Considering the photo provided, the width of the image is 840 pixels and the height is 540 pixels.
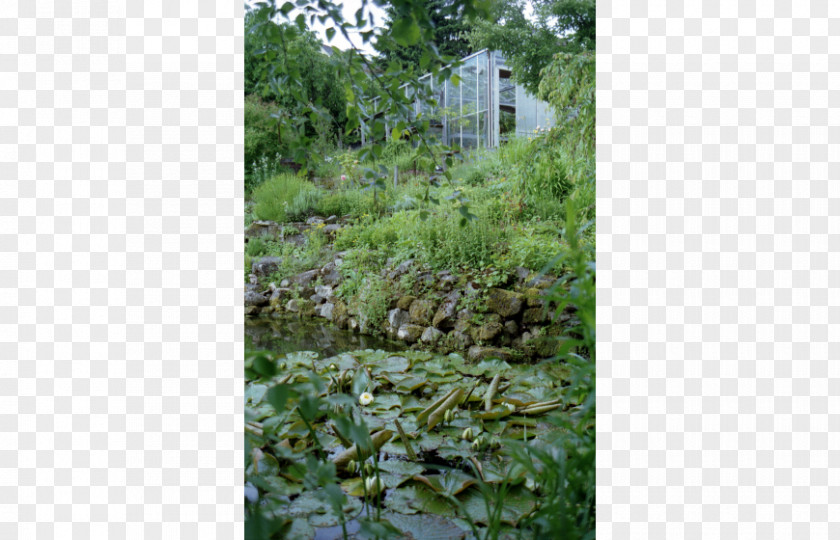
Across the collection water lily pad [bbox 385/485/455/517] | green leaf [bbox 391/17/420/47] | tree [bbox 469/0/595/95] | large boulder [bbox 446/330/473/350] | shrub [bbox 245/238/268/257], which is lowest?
large boulder [bbox 446/330/473/350]

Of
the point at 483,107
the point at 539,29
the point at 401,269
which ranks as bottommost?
the point at 401,269

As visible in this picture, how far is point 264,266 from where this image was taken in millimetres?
4363

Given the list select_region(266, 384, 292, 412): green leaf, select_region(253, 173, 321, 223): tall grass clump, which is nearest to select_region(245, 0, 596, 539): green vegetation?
select_region(266, 384, 292, 412): green leaf

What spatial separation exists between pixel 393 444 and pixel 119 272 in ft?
2.76

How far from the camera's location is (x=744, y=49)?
75 cm

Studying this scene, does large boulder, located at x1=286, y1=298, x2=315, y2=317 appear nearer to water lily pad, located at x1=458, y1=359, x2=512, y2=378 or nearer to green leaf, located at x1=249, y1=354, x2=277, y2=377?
water lily pad, located at x1=458, y1=359, x2=512, y2=378

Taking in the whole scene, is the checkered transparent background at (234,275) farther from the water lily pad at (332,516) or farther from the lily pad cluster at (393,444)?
Result: the water lily pad at (332,516)

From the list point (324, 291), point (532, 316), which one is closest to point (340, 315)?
point (324, 291)

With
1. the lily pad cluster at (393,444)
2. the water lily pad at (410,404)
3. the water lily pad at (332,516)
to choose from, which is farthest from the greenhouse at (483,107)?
the water lily pad at (332,516)

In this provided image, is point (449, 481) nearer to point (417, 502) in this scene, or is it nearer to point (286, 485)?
point (417, 502)

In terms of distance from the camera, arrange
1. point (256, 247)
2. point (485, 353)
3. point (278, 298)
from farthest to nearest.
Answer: point (256, 247) → point (278, 298) → point (485, 353)

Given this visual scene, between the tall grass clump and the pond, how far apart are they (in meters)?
2.98

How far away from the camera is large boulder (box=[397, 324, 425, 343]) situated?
315 centimetres

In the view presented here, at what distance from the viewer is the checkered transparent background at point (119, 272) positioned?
68cm
